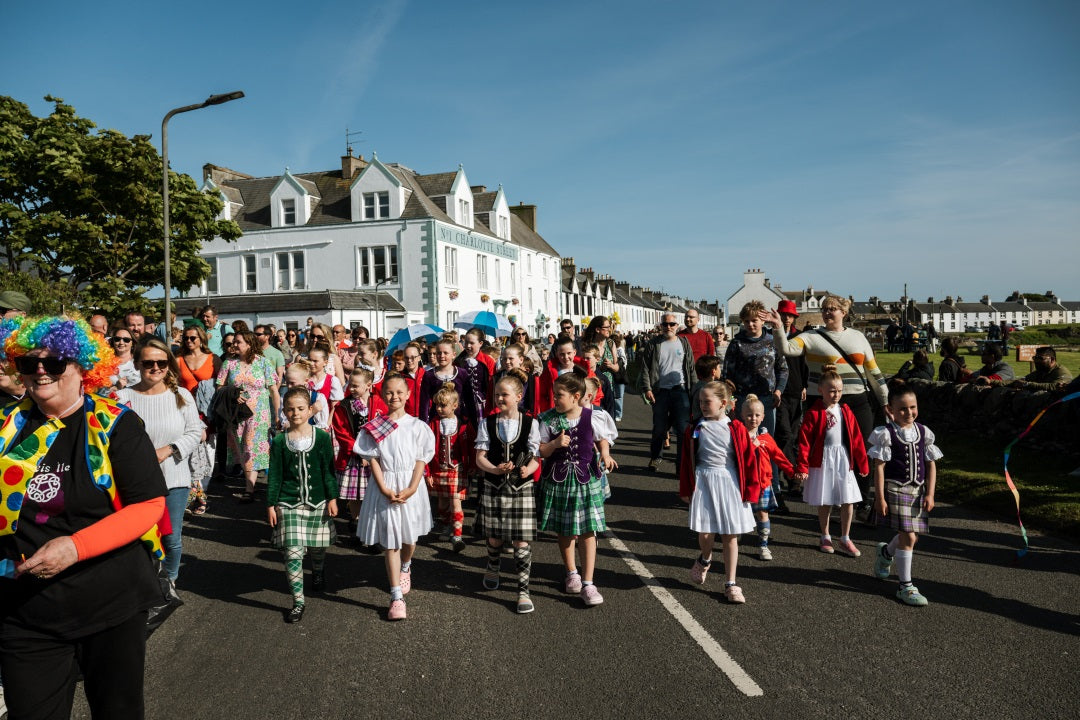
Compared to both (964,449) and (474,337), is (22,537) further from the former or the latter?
(964,449)

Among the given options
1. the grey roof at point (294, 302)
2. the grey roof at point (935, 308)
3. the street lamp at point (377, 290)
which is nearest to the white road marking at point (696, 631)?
the grey roof at point (294, 302)

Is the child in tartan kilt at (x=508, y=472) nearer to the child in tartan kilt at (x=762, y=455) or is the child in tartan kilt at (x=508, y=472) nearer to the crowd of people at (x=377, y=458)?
the crowd of people at (x=377, y=458)

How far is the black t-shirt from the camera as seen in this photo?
8.11 feet

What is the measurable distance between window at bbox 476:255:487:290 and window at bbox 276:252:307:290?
992 centimetres

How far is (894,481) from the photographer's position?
569cm

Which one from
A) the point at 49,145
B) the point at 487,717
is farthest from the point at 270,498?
the point at 49,145

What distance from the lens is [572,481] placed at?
552 centimetres

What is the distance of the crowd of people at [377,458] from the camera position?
251 cm

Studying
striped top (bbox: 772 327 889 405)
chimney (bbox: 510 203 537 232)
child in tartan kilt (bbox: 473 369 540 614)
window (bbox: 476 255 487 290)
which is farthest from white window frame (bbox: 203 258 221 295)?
child in tartan kilt (bbox: 473 369 540 614)

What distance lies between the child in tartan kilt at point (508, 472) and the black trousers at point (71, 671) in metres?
3.08

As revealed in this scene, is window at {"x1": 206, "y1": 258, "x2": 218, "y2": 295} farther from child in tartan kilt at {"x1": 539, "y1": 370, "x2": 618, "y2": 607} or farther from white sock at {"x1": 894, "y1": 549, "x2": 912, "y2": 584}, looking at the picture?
white sock at {"x1": 894, "y1": 549, "x2": 912, "y2": 584}

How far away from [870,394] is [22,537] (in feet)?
23.6

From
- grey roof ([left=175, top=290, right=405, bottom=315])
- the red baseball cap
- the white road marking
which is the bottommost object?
the white road marking

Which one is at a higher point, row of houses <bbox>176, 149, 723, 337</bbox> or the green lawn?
row of houses <bbox>176, 149, 723, 337</bbox>
